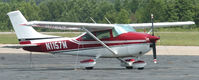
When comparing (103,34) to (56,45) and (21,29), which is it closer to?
(56,45)

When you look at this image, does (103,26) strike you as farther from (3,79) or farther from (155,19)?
(155,19)

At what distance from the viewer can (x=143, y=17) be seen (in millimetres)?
86750

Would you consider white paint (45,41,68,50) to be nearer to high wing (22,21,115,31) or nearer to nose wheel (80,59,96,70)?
high wing (22,21,115,31)

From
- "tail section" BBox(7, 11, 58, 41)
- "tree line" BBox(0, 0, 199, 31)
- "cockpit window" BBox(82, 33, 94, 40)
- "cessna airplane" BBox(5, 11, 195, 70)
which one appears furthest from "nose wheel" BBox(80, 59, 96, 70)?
"tree line" BBox(0, 0, 199, 31)

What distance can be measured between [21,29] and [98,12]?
74.7 meters

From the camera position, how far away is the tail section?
19844mm

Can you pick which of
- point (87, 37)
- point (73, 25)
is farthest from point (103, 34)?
point (73, 25)

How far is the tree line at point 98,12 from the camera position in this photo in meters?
81.6

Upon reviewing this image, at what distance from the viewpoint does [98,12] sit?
3720 inches

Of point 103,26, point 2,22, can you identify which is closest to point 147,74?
point 103,26

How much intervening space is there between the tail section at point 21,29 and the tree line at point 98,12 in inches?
2434

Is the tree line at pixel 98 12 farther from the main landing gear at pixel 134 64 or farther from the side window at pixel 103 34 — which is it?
the side window at pixel 103 34

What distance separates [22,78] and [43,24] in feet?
11.0

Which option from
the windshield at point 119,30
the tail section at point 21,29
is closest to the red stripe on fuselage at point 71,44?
the windshield at point 119,30
